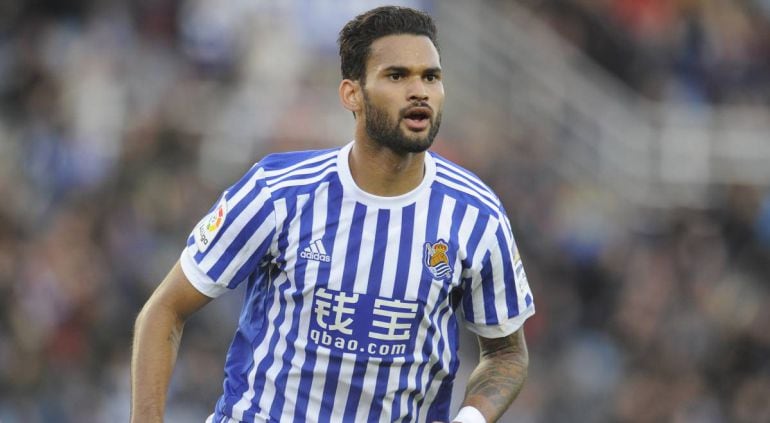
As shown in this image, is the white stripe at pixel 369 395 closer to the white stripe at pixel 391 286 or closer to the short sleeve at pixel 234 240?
the white stripe at pixel 391 286

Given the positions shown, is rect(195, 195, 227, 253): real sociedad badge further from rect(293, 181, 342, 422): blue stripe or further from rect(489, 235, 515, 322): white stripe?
rect(489, 235, 515, 322): white stripe

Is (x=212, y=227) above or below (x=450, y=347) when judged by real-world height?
above

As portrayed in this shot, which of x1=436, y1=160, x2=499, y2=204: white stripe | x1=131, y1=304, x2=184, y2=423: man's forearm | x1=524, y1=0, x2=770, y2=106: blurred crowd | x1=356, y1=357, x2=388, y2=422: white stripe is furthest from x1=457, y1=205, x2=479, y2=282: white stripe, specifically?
x1=524, y1=0, x2=770, y2=106: blurred crowd

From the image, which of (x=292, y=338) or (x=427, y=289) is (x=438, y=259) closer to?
(x=427, y=289)

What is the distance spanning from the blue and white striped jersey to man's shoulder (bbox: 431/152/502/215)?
1 centimetres

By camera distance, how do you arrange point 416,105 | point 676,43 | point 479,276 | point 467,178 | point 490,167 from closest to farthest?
point 416,105 → point 479,276 → point 467,178 → point 490,167 → point 676,43

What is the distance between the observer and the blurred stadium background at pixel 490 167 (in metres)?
11.9

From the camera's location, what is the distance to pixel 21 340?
38.3ft

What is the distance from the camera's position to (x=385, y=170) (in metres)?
5.38

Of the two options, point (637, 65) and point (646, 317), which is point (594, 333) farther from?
point (637, 65)

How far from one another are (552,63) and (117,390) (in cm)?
608

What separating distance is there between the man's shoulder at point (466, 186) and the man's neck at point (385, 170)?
0.12 meters

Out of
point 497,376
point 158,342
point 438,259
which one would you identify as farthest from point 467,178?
point 158,342

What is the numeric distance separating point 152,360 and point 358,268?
2.49 ft
